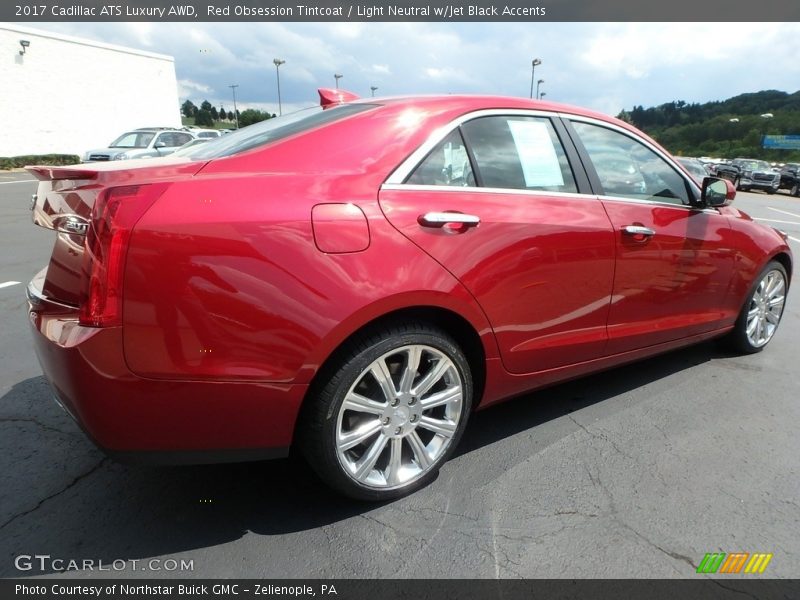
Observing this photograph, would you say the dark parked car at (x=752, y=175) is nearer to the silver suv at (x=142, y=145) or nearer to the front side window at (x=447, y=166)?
the silver suv at (x=142, y=145)

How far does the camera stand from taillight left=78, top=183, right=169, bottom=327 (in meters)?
1.65

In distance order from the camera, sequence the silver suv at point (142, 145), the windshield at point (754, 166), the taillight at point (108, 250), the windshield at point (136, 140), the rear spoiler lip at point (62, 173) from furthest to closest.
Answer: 1. the windshield at point (754, 166)
2. the windshield at point (136, 140)
3. the silver suv at point (142, 145)
4. the rear spoiler lip at point (62, 173)
5. the taillight at point (108, 250)

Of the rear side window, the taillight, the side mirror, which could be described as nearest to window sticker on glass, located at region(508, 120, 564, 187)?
the rear side window

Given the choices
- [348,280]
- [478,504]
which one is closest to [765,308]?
[478,504]

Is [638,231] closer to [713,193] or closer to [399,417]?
[713,193]

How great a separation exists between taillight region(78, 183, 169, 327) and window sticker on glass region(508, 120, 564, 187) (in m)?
1.63

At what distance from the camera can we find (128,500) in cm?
220

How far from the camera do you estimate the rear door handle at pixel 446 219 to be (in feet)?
6.84

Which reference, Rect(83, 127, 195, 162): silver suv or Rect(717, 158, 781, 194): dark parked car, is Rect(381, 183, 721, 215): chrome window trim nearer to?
Rect(83, 127, 195, 162): silver suv

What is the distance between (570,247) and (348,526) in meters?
1.59

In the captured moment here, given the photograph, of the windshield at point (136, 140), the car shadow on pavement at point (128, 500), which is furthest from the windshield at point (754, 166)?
the car shadow on pavement at point (128, 500)

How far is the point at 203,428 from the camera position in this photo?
5.96ft

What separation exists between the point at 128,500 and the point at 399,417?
117cm
